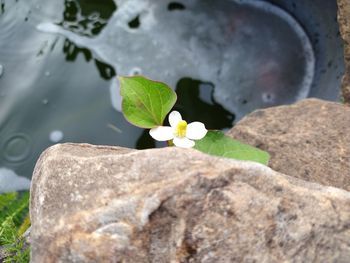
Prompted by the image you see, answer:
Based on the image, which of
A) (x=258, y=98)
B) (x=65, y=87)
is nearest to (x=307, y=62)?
(x=258, y=98)

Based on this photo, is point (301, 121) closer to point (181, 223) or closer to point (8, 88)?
point (181, 223)

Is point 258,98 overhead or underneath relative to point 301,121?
underneath

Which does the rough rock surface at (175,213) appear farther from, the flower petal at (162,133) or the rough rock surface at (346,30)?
the rough rock surface at (346,30)

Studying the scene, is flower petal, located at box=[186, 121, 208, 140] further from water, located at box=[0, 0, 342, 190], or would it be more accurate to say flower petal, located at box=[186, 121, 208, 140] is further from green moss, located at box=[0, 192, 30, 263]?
water, located at box=[0, 0, 342, 190]

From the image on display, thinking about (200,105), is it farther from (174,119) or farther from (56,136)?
(174,119)

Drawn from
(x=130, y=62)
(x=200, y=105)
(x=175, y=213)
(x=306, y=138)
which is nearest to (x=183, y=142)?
(x=175, y=213)
